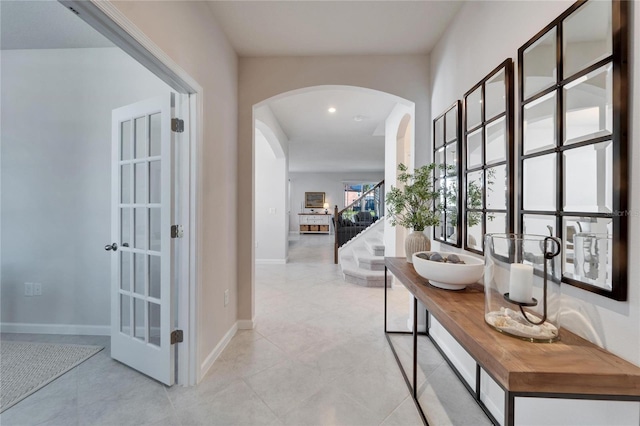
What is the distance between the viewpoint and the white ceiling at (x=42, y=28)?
1.92 meters

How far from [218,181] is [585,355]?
2234 millimetres

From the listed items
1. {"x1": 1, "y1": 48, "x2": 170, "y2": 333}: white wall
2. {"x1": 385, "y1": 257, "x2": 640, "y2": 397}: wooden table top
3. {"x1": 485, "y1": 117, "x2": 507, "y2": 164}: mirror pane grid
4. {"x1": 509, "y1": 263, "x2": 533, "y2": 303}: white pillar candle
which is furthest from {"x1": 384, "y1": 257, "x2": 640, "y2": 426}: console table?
{"x1": 1, "y1": 48, "x2": 170, "y2": 333}: white wall

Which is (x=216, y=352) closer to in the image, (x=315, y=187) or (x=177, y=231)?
(x=177, y=231)

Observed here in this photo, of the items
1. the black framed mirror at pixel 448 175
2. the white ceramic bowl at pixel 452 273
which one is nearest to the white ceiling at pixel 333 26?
the black framed mirror at pixel 448 175

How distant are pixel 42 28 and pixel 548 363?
3.79 meters

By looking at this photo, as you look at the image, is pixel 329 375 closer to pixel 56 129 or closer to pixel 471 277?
pixel 471 277

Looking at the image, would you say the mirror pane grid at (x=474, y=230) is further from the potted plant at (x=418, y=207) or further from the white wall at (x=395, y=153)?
the white wall at (x=395, y=153)

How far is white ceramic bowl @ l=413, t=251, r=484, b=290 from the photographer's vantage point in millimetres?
1399

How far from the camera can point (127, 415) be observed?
1.51 m

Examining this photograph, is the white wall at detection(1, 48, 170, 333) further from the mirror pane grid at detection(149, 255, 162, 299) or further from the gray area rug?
the mirror pane grid at detection(149, 255, 162, 299)

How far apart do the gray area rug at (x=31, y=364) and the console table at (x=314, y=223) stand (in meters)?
9.43

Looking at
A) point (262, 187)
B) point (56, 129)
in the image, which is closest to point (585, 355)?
point (56, 129)

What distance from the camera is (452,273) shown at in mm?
1416

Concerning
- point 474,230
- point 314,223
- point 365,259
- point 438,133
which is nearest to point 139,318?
point 474,230
